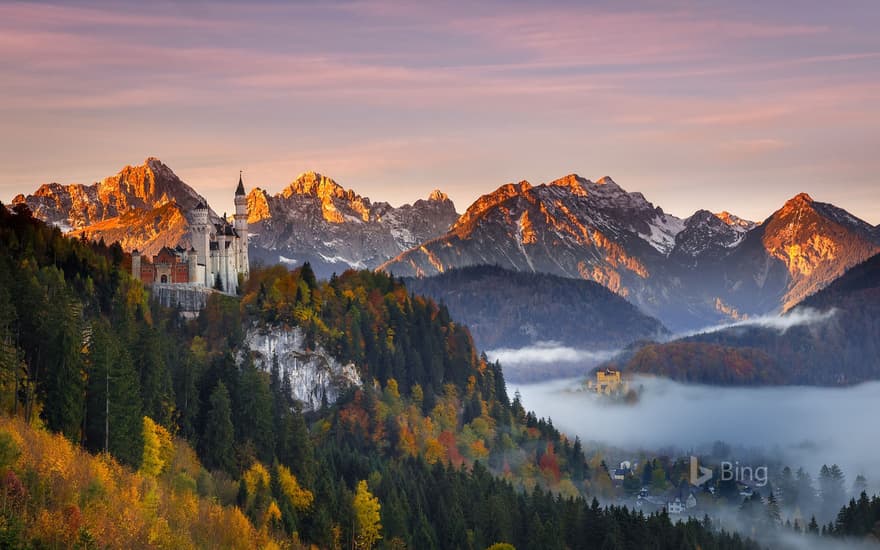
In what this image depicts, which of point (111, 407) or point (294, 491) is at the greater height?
point (111, 407)

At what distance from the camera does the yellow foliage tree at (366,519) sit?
170 metres

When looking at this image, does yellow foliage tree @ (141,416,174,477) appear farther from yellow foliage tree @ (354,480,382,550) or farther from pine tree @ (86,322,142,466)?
yellow foliage tree @ (354,480,382,550)

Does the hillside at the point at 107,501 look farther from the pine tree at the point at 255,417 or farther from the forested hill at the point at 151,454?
the pine tree at the point at 255,417

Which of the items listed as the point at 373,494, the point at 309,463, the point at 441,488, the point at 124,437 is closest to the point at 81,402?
the point at 124,437

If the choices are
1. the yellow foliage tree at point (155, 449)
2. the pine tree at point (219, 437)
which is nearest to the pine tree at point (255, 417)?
the pine tree at point (219, 437)

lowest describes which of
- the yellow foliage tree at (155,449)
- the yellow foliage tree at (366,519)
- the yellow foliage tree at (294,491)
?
the yellow foliage tree at (366,519)

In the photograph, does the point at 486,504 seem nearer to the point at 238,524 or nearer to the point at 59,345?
the point at 238,524

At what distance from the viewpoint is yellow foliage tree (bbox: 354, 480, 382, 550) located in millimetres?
170438

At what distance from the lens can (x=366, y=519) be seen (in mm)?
173250

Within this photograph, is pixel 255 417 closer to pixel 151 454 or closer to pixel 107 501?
pixel 151 454

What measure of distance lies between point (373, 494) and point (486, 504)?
18.1 meters

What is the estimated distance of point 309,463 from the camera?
176750 mm

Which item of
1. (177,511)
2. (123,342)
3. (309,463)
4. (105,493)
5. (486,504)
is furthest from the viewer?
(486,504)

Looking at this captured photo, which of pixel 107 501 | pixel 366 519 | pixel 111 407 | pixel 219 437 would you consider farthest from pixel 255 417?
pixel 107 501
